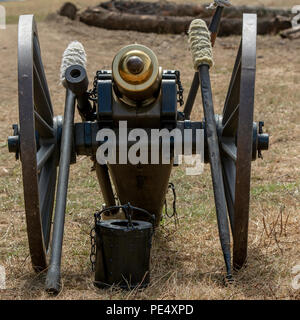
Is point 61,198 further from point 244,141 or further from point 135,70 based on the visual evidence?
point 244,141

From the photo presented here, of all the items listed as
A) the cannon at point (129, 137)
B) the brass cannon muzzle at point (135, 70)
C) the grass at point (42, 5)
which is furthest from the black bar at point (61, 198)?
the grass at point (42, 5)

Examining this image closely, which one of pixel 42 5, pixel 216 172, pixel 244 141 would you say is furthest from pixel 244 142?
pixel 42 5

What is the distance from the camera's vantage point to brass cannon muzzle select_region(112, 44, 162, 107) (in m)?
3.72

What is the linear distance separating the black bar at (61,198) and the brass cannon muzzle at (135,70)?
0.40 metres

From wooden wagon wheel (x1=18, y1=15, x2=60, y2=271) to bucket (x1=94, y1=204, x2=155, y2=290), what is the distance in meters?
0.31

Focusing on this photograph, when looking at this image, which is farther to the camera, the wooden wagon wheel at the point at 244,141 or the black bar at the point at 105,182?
the black bar at the point at 105,182

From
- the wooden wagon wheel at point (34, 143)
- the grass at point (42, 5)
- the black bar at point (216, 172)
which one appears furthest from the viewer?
the grass at point (42, 5)

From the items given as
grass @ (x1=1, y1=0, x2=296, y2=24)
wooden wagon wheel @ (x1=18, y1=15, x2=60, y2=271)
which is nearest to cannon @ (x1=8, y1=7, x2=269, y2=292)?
wooden wagon wheel @ (x1=18, y1=15, x2=60, y2=271)

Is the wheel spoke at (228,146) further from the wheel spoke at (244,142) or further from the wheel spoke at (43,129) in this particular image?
the wheel spoke at (43,129)

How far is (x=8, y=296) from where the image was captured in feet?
10.8

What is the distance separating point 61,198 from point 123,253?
493mm

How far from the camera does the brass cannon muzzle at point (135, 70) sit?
12.2 feet

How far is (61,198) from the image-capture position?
3643mm
